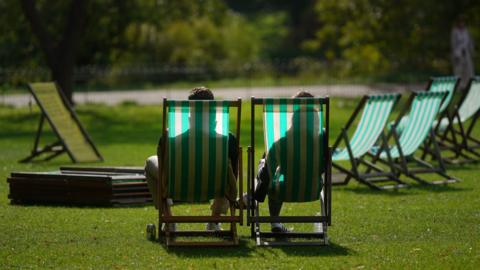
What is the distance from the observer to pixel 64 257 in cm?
856

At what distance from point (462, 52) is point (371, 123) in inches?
509

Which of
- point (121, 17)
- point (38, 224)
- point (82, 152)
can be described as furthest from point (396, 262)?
point (121, 17)

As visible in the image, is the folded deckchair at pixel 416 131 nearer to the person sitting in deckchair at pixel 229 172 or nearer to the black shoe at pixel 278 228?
the black shoe at pixel 278 228

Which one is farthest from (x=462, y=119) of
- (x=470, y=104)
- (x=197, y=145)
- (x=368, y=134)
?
(x=197, y=145)

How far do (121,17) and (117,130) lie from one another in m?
8.13

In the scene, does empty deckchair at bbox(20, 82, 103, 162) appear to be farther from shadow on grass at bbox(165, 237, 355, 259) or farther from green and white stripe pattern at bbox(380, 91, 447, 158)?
shadow on grass at bbox(165, 237, 355, 259)

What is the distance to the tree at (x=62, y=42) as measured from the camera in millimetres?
25812

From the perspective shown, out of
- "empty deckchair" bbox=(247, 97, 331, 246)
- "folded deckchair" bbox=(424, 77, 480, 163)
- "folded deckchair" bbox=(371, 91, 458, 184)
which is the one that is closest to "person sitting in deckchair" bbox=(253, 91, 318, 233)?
"empty deckchair" bbox=(247, 97, 331, 246)

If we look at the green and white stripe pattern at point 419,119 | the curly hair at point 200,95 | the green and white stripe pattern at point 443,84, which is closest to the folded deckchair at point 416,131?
the green and white stripe pattern at point 419,119

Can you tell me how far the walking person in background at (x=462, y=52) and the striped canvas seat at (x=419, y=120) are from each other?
12.1 meters

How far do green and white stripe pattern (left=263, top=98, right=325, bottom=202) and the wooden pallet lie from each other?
286 centimetres

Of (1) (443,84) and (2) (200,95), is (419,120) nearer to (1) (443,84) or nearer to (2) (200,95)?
(1) (443,84)

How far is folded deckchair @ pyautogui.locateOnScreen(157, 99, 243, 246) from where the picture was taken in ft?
29.5

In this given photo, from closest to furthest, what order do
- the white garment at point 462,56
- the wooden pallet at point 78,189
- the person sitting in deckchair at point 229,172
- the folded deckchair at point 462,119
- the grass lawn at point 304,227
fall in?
the grass lawn at point 304,227 < the person sitting in deckchair at point 229,172 < the wooden pallet at point 78,189 < the folded deckchair at point 462,119 < the white garment at point 462,56
